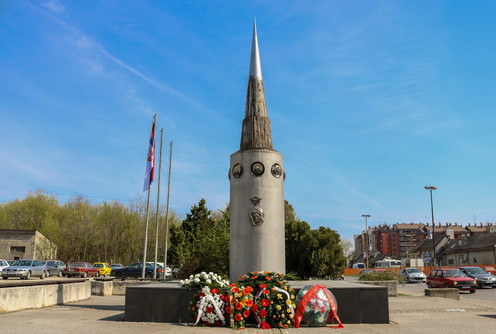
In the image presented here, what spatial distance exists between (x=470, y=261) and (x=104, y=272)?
51446 mm

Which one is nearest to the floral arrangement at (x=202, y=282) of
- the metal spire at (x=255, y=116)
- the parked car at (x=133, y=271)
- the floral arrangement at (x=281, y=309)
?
the floral arrangement at (x=281, y=309)

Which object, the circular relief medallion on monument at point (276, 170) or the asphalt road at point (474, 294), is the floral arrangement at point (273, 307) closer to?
the circular relief medallion on monument at point (276, 170)

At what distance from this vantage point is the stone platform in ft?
36.4

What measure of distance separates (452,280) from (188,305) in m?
19.6

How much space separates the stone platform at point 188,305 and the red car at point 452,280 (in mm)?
16513

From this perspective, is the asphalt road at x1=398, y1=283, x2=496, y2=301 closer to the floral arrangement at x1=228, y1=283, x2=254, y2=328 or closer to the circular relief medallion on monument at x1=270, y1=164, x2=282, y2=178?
the circular relief medallion on monument at x1=270, y1=164, x2=282, y2=178

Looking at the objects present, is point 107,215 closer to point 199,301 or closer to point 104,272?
point 104,272

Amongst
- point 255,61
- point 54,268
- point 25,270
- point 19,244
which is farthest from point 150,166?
point 19,244

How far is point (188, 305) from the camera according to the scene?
11.1 meters

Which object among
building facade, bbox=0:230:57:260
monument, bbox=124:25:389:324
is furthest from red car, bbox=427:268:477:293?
building facade, bbox=0:230:57:260

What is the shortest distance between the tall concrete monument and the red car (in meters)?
16.2

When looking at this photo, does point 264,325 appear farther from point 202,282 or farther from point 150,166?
point 150,166

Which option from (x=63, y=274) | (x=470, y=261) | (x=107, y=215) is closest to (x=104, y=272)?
(x=63, y=274)

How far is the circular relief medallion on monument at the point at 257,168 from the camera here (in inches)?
534
